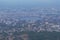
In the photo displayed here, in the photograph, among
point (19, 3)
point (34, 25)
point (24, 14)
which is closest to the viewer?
point (34, 25)

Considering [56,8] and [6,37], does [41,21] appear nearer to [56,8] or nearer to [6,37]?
[56,8]

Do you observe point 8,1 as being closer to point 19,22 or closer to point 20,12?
point 20,12

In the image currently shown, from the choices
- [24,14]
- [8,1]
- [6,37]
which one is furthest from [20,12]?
[6,37]

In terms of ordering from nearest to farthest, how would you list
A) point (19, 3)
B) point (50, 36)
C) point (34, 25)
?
point (50, 36) → point (34, 25) → point (19, 3)

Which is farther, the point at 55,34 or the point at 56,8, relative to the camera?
the point at 56,8

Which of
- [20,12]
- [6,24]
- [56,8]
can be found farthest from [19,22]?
[56,8]

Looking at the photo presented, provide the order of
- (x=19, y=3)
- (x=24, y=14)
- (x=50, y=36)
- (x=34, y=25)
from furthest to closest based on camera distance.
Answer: (x=19, y=3)
(x=24, y=14)
(x=34, y=25)
(x=50, y=36)

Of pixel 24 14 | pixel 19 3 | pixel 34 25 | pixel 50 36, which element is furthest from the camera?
pixel 19 3

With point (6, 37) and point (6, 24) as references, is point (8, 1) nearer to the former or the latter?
point (6, 24)

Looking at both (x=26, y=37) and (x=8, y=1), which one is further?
(x=8, y=1)
